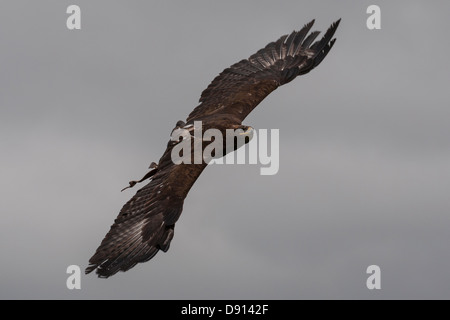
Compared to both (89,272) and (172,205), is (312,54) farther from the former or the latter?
(89,272)

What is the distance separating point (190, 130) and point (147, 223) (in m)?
3.19

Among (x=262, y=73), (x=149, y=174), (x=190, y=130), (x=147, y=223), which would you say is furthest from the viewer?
(x=262, y=73)

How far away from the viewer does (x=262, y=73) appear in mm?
29109

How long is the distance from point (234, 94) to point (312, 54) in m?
2.62

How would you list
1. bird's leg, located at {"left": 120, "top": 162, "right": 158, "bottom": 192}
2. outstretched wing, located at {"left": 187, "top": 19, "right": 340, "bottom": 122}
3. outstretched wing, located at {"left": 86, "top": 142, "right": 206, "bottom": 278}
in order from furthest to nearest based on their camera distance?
outstretched wing, located at {"left": 187, "top": 19, "right": 340, "bottom": 122} < bird's leg, located at {"left": 120, "top": 162, "right": 158, "bottom": 192} < outstretched wing, located at {"left": 86, "top": 142, "right": 206, "bottom": 278}

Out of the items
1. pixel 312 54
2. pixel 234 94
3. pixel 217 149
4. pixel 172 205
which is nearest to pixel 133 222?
pixel 172 205

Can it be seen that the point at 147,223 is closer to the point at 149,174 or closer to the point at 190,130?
the point at 149,174

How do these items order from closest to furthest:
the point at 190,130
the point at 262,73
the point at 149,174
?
the point at 149,174 → the point at 190,130 → the point at 262,73

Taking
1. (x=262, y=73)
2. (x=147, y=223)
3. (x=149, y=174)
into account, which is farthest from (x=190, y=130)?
(x=262, y=73)

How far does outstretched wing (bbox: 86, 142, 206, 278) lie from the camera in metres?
23.1

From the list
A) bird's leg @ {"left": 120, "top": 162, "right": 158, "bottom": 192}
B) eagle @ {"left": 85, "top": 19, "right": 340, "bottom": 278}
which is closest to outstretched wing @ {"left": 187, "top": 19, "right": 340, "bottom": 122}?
eagle @ {"left": 85, "top": 19, "right": 340, "bottom": 278}

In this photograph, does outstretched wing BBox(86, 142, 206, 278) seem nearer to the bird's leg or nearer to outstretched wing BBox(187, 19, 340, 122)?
the bird's leg

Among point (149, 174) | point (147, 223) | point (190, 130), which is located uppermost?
point (190, 130)

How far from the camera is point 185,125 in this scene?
2670 centimetres
